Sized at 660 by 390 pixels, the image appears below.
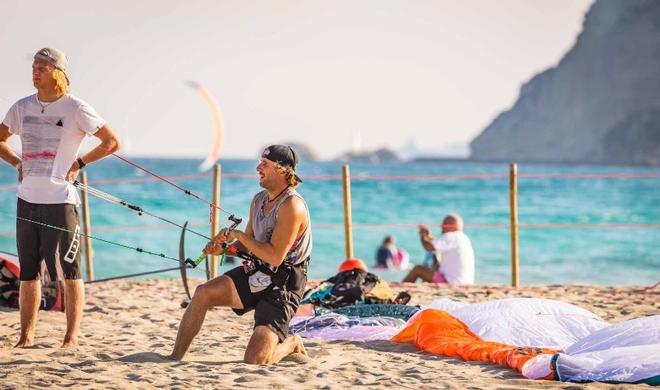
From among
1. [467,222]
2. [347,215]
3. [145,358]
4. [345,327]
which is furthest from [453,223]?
[467,222]

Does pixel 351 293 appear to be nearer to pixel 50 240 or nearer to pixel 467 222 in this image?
pixel 50 240

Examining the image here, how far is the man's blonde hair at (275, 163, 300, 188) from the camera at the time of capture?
4613mm

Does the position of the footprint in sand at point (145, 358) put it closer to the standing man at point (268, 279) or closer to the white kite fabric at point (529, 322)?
the standing man at point (268, 279)

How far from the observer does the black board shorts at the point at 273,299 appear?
4680 millimetres

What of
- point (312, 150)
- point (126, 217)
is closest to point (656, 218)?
point (126, 217)

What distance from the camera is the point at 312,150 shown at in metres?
125

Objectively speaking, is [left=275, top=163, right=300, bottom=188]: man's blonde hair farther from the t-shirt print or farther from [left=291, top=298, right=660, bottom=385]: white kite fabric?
[left=291, top=298, right=660, bottom=385]: white kite fabric

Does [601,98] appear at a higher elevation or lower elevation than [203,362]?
higher

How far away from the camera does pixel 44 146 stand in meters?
4.79

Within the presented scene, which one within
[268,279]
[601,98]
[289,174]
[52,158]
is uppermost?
[601,98]

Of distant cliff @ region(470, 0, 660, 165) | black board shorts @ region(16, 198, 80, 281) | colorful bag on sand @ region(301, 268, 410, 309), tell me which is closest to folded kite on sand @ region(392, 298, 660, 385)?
colorful bag on sand @ region(301, 268, 410, 309)

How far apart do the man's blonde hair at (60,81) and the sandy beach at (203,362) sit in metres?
1.34

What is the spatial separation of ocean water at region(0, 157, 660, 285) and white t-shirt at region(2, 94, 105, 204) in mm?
274

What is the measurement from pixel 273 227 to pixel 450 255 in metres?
3.78
